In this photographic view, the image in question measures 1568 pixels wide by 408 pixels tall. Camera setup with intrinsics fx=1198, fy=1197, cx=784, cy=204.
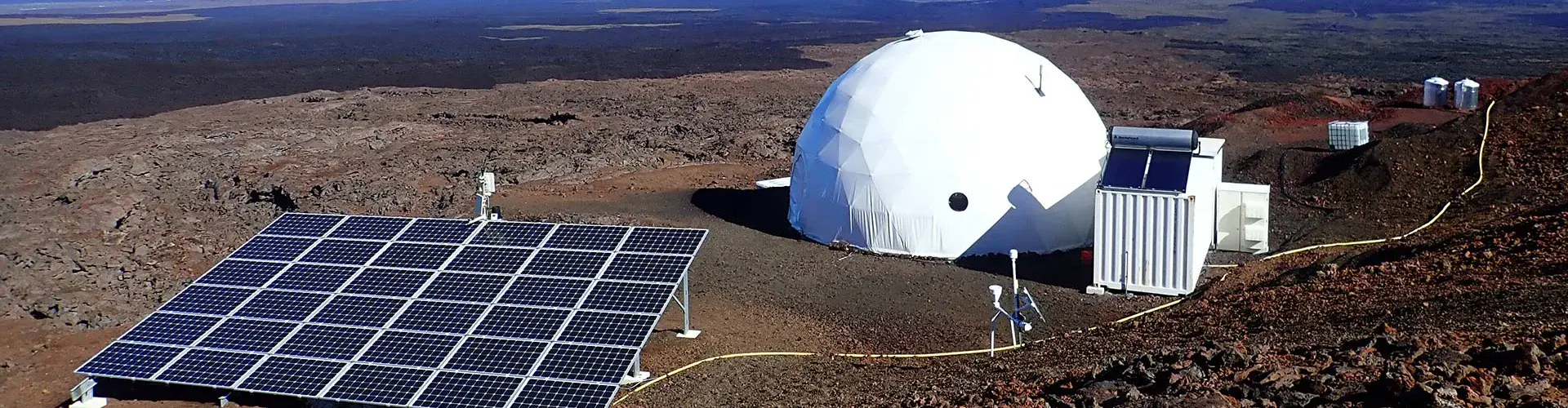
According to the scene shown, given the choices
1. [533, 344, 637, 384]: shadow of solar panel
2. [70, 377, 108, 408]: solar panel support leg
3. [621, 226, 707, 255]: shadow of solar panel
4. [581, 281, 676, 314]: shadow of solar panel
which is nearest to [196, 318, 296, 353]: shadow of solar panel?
[70, 377, 108, 408]: solar panel support leg

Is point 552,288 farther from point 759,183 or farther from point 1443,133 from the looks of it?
point 1443,133

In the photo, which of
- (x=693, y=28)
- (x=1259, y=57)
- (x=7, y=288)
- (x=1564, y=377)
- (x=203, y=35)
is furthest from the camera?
(x=693, y=28)

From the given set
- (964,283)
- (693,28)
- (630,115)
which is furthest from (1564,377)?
(693,28)

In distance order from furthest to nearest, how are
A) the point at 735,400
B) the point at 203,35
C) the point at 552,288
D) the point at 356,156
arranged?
1. the point at 203,35
2. the point at 356,156
3. the point at 552,288
4. the point at 735,400

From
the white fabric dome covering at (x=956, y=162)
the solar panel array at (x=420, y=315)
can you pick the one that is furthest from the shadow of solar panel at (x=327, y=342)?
the white fabric dome covering at (x=956, y=162)

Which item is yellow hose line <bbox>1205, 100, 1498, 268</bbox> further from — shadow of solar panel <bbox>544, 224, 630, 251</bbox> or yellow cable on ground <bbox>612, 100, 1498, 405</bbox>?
shadow of solar panel <bbox>544, 224, 630, 251</bbox>

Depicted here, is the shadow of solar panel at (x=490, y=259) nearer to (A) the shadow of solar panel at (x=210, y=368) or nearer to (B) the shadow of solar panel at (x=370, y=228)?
(B) the shadow of solar panel at (x=370, y=228)
